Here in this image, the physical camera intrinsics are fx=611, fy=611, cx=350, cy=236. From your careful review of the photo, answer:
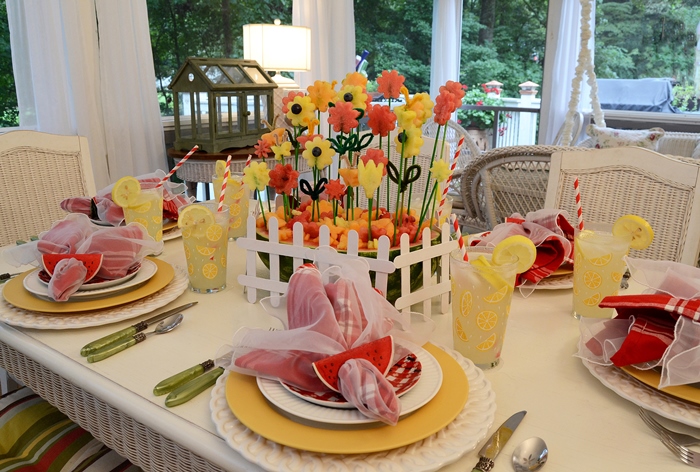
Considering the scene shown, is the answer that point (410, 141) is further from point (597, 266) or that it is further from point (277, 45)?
point (277, 45)

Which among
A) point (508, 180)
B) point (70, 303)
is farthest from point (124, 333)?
point (508, 180)

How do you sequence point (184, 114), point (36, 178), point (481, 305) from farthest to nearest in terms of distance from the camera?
point (184, 114), point (36, 178), point (481, 305)

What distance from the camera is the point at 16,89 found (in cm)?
291

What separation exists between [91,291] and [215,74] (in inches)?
82.8

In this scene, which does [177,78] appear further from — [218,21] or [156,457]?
[156,457]

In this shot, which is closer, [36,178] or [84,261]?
[84,261]

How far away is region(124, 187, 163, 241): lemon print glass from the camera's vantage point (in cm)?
134

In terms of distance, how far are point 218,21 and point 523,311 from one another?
3417 millimetres

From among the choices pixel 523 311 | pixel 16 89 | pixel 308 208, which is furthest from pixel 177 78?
pixel 523 311

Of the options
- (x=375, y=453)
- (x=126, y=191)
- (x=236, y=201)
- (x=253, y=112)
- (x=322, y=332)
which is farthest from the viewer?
(x=253, y=112)

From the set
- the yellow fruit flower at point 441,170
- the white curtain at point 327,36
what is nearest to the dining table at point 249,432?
the yellow fruit flower at point 441,170

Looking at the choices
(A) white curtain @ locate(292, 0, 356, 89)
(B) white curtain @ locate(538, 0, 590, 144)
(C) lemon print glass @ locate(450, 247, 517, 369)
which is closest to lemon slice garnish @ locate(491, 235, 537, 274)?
(C) lemon print glass @ locate(450, 247, 517, 369)

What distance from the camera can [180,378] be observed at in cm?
79

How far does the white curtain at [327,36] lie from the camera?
14.1ft
